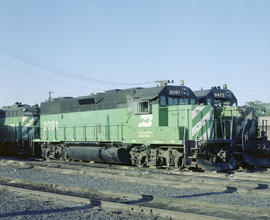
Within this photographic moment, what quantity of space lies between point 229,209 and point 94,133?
35.2ft

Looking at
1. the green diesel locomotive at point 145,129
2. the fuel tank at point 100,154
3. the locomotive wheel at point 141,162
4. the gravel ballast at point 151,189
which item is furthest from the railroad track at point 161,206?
the fuel tank at point 100,154

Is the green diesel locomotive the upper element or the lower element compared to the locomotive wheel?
upper

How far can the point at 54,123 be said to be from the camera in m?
18.5

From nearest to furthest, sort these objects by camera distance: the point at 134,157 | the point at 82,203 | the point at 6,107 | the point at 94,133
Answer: the point at 82,203
the point at 134,157
the point at 94,133
the point at 6,107

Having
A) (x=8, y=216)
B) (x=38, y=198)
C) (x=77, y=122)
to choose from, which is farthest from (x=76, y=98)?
(x=8, y=216)

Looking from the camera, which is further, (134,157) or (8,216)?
(134,157)

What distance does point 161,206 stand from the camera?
6.60 m

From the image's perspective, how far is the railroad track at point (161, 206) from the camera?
568 centimetres

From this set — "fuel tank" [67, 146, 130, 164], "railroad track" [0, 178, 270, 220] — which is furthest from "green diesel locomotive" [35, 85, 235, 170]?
"railroad track" [0, 178, 270, 220]

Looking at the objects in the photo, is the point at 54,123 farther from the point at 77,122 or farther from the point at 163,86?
the point at 163,86

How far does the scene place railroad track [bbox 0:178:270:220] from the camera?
18.6ft

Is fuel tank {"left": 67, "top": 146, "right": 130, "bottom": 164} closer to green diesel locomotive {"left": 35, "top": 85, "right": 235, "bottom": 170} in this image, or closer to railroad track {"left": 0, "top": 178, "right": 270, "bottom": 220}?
green diesel locomotive {"left": 35, "top": 85, "right": 235, "bottom": 170}

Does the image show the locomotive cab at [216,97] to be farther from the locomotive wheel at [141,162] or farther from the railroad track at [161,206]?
the railroad track at [161,206]

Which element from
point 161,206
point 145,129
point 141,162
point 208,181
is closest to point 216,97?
point 145,129
